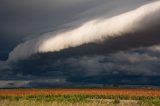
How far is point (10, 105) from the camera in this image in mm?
42844

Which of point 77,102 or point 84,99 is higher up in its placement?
point 84,99

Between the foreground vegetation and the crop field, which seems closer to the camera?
the foreground vegetation

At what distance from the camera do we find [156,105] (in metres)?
43.2

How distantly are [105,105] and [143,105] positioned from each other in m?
4.49

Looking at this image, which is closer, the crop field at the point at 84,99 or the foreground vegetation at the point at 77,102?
the foreground vegetation at the point at 77,102

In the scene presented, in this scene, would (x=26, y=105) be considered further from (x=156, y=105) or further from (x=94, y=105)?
(x=156, y=105)

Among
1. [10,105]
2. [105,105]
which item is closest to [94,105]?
[105,105]

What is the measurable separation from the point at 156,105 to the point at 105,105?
6.45m

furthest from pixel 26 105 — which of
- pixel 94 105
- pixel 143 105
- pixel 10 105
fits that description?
pixel 143 105

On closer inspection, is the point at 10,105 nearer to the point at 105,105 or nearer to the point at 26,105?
the point at 26,105

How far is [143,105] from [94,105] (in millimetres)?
5887

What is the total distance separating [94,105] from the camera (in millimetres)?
40906

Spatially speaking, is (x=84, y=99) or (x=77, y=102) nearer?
(x=77, y=102)

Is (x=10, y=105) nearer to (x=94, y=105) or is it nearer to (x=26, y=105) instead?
(x=26, y=105)
